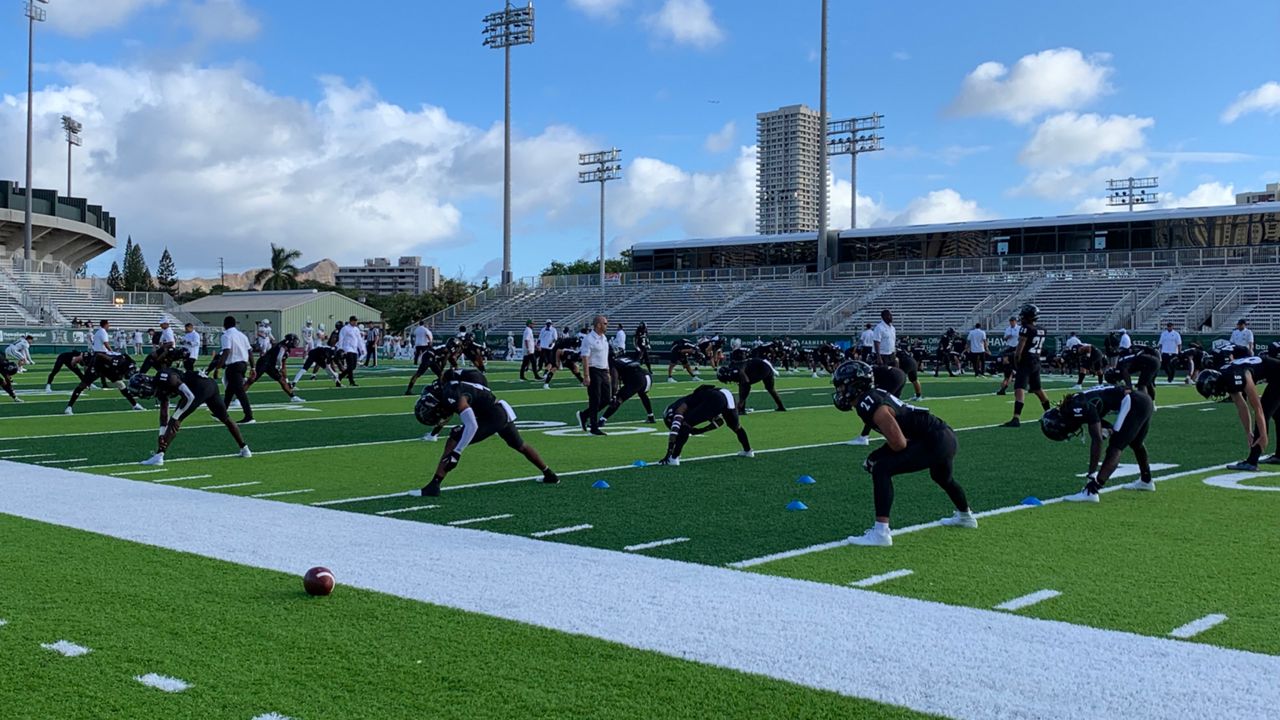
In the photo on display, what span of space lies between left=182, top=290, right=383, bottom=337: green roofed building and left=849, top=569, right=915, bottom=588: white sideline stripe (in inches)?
2702

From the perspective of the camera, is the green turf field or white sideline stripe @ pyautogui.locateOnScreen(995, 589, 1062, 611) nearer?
white sideline stripe @ pyautogui.locateOnScreen(995, 589, 1062, 611)

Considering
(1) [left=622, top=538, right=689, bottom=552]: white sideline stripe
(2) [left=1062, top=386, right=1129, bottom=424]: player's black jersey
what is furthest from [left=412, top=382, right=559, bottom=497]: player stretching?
(2) [left=1062, top=386, right=1129, bottom=424]: player's black jersey

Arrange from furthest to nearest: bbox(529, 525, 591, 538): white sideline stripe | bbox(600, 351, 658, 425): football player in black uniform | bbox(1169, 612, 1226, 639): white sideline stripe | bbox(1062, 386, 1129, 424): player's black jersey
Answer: bbox(600, 351, 658, 425): football player in black uniform
bbox(1062, 386, 1129, 424): player's black jersey
bbox(529, 525, 591, 538): white sideline stripe
bbox(1169, 612, 1226, 639): white sideline stripe

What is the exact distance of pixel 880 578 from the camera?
254 inches

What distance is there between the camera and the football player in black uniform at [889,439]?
7.36 meters

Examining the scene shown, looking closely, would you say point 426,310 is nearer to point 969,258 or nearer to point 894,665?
point 969,258

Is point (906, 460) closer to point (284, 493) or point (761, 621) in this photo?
point (761, 621)

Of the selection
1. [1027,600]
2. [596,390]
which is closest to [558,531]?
[1027,600]

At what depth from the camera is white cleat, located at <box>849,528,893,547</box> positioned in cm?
731

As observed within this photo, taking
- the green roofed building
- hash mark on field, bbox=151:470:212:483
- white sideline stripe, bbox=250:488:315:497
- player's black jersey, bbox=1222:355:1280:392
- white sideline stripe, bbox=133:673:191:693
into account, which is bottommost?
white sideline stripe, bbox=133:673:191:693

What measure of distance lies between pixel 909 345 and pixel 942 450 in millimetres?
29308

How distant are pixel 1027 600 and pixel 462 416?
5097mm

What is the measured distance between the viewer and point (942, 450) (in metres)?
7.50

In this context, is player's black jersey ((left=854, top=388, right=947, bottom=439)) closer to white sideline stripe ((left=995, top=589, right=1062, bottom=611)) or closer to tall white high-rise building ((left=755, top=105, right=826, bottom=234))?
white sideline stripe ((left=995, top=589, right=1062, bottom=611))
